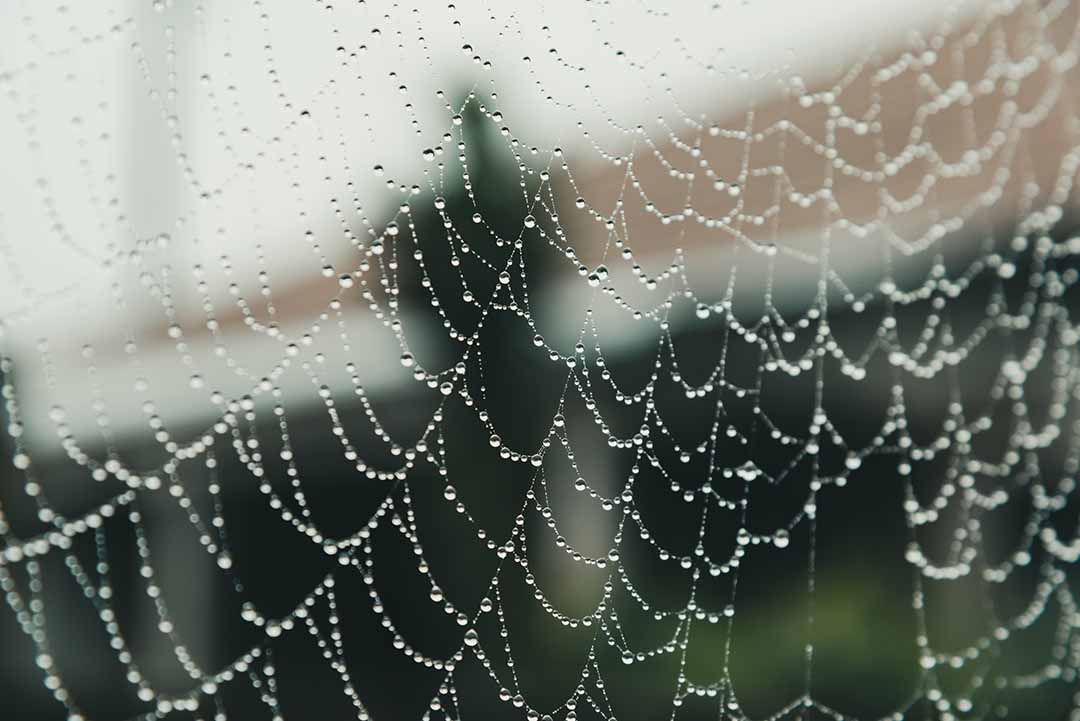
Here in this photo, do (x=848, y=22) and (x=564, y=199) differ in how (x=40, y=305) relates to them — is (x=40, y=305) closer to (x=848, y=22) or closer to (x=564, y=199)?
(x=564, y=199)

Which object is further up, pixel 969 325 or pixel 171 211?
pixel 171 211

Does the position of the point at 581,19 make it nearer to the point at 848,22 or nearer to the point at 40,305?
the point at 848,22

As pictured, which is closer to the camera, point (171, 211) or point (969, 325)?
point (171, 211)

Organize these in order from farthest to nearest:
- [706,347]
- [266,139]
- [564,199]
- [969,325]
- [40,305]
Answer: [706,347] < [969,325] < [564,199] < [266,139] < [40,305]

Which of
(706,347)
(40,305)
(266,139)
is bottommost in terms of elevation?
(706,347)

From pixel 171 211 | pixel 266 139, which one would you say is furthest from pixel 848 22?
pixel 171 211

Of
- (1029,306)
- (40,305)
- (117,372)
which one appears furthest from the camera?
(1029,306)
